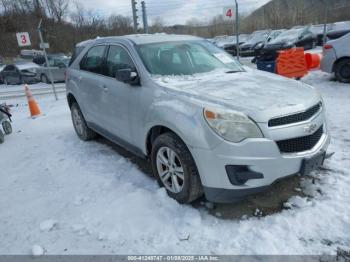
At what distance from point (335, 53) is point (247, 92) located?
257 inches

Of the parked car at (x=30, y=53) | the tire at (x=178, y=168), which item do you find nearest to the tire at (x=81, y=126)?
the tire at (x=178, y=168)

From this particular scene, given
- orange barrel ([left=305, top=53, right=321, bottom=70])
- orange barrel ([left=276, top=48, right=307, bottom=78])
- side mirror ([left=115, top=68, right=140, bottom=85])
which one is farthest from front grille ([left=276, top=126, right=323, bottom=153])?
orange barrel ([left=305, top=53, right=321, bottom=70])

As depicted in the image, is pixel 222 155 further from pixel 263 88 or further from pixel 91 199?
pixel 91 199

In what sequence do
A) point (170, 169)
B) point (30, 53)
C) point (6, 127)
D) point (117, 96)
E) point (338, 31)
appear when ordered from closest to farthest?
point (170, 169)
point (117, 96)
point (6, 127)
point (338, 31)
point (30, 53)

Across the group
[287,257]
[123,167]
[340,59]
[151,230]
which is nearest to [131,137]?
[123,167]

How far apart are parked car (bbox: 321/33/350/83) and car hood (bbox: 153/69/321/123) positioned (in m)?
5.57

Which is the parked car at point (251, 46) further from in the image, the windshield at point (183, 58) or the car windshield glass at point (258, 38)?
the windshield at point (183, 58)

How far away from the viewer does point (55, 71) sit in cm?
1805

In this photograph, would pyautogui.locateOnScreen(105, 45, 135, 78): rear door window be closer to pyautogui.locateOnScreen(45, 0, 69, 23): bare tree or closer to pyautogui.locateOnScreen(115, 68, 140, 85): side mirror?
pyautogui.locateOnScreen(115, 68, 140, 85): side mirror

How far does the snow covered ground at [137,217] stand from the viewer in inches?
108

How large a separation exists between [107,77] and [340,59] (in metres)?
6.77

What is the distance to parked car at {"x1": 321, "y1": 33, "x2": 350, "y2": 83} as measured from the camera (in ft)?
27.1

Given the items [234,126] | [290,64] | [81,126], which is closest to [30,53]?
[290,64]

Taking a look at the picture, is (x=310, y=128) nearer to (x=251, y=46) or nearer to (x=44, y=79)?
(x=44, y=79)
